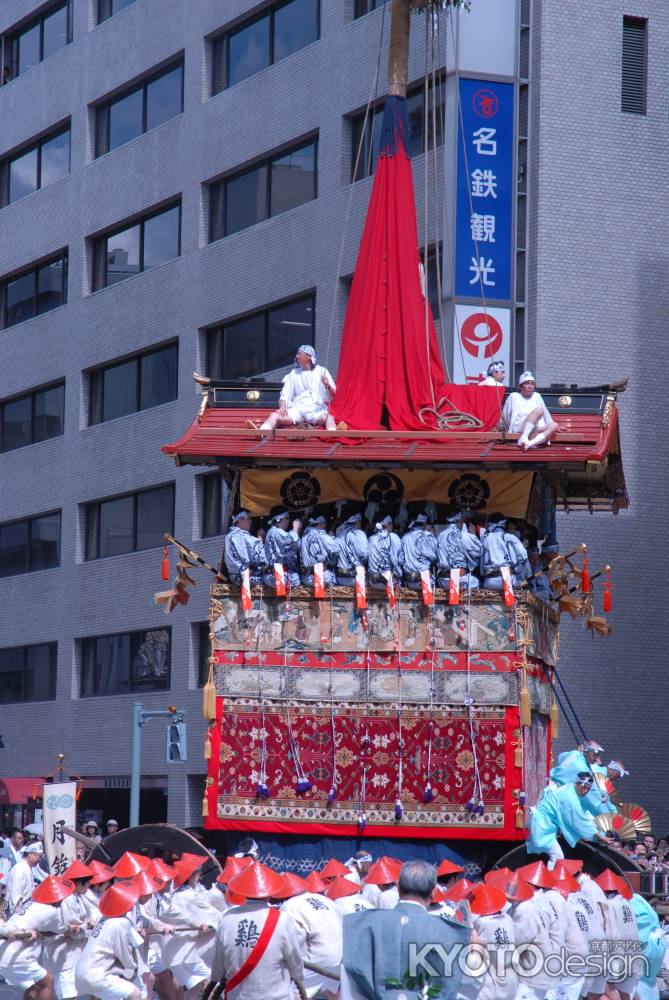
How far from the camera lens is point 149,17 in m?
36.3

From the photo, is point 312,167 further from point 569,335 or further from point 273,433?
point 273,433

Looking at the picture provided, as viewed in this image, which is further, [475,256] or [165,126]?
[165,126]

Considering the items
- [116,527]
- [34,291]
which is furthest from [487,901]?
[34,291]

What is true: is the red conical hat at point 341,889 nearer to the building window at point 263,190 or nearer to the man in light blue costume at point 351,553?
the man in light blue costume at point 351,553

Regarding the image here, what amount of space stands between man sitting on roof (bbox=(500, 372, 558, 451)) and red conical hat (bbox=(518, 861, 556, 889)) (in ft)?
14.2

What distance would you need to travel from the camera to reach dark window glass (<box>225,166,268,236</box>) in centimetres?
3266

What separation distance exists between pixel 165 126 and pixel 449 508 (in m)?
20.1

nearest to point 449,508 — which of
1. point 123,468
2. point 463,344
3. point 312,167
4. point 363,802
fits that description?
point 363,802

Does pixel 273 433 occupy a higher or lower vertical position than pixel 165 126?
lower

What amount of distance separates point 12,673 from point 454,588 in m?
24.5

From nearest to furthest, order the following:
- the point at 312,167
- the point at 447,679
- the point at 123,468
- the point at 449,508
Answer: the point at 447,679
the point at 449,508
the point at 312,167
the point at 123,468

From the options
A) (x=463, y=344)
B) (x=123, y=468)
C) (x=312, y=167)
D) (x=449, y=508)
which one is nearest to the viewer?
(x=449, y=508)

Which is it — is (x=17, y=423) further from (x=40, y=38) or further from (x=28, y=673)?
(x=40, y=38)

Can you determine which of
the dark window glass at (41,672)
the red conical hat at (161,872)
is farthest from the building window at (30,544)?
the red conical hat at (161,872)
